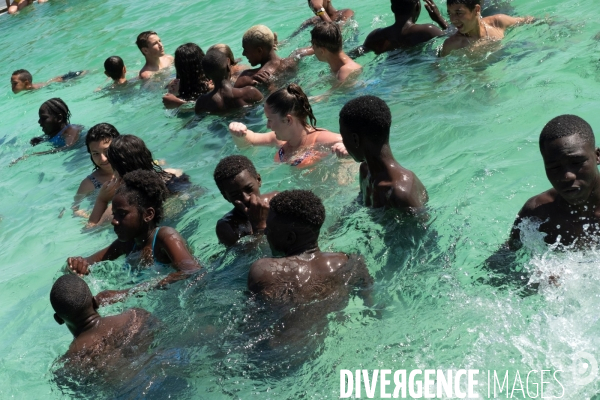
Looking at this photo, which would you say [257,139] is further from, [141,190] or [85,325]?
[85,325]

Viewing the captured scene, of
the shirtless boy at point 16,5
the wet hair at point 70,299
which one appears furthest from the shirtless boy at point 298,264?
the shirtless boy at point 16,5

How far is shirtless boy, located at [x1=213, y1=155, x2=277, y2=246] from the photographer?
16.5ft

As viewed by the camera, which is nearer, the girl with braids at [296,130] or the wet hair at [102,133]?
the girl with braids at [296,130]

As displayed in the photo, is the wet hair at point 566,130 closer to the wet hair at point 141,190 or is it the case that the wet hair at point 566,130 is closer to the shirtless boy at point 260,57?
the wet hair at point 141,190

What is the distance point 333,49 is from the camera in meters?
8.27

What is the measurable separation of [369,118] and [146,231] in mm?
1979

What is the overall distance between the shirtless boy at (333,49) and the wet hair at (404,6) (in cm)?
104

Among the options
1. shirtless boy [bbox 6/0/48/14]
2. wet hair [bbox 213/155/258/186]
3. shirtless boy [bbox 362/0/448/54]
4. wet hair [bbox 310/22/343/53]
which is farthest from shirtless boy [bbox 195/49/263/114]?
shirtless boy [bbox 6/0/48/14]

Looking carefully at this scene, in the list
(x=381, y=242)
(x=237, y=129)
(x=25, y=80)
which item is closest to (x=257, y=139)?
(x=237, y=129)

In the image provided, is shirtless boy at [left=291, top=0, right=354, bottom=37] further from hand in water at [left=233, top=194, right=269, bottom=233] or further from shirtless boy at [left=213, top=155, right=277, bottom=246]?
hand in water at [left=233, top=194, right=269, bottom=233]

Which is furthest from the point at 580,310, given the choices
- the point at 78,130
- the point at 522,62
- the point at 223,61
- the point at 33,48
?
the point at 33,48

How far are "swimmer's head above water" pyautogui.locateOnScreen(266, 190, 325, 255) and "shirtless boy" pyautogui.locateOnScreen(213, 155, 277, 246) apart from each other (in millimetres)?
684

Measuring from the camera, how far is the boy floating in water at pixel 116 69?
1150 centimetres

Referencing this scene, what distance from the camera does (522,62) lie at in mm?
7844
